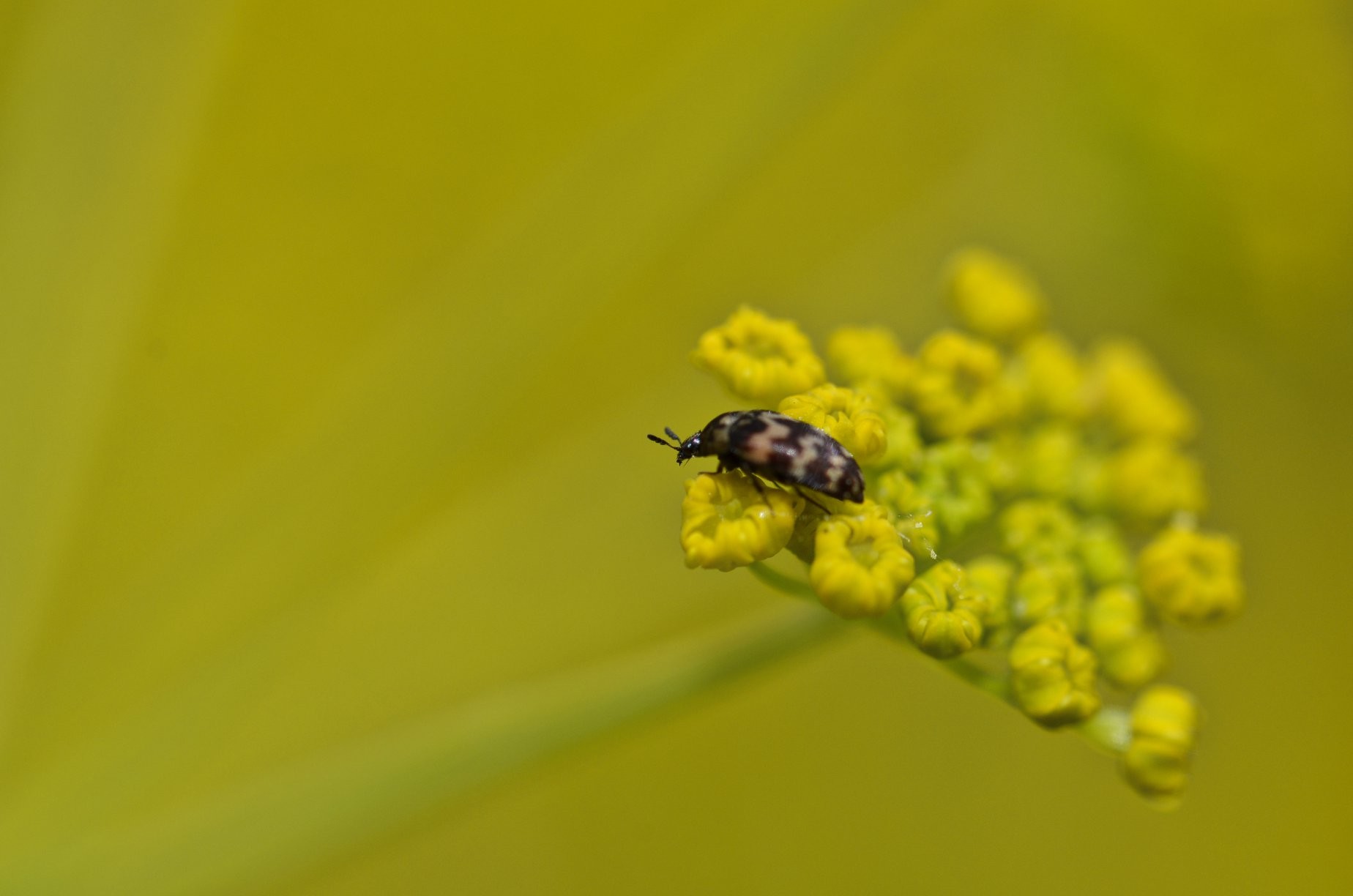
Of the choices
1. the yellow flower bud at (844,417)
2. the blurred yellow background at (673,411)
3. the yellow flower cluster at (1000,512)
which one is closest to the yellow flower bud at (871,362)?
the yellow flower cluster at (1000,512)

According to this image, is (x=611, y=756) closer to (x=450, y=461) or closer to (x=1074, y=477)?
(x=450, y=461)

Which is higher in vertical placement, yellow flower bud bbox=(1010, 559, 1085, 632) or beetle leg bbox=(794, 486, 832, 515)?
beetle leg bbox=(794, 486, 832, 515)

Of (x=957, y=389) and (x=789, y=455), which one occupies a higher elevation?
(x=957, y=389)

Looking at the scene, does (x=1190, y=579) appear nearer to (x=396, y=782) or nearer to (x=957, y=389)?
(x=957, y=389)

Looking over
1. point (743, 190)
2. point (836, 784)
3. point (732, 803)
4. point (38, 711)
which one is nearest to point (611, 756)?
point (732, 803)

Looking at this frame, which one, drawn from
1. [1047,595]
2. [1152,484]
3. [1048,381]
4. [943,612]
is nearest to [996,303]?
[1048,381]

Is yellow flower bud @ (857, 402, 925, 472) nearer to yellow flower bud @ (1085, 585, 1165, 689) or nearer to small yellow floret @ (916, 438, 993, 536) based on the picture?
small yellow floret @ (916, 438, 993, 536)

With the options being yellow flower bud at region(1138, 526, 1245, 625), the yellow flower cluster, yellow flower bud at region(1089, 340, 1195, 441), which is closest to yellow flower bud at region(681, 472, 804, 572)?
the yellow flower cluster
